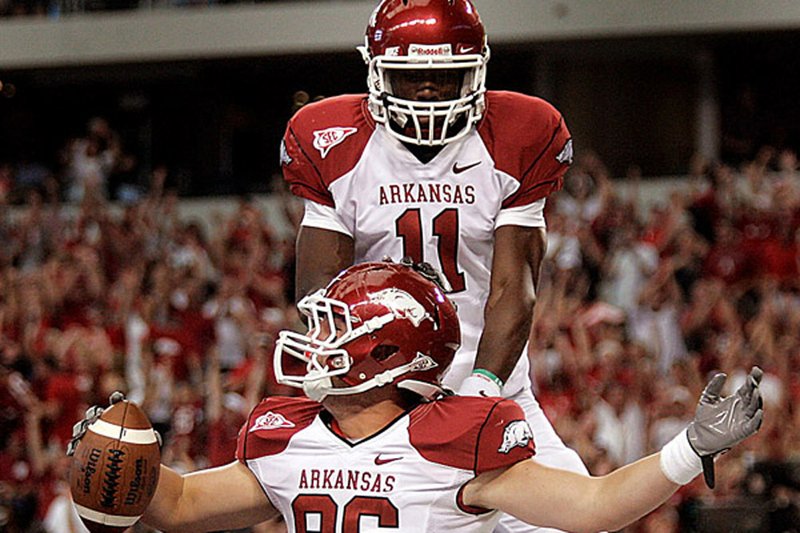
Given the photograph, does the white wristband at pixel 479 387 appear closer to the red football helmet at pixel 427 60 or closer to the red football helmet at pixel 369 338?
the red football helmet at pixel 369 338

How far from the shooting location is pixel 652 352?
9.52 m

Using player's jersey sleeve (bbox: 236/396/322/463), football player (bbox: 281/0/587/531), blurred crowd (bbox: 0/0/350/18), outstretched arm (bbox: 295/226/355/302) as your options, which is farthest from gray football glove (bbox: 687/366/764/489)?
blurred crowd (bbox: 0/0/350/18)

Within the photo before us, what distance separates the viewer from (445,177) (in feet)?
13.4

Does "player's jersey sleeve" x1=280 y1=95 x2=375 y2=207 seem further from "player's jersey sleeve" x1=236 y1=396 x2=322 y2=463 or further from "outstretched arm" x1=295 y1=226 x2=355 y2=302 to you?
"player's jersey sleeve" x1=236 y1=396 x2=322 y2=463

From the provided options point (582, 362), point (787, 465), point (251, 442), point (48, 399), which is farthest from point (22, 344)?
point (251, 442)

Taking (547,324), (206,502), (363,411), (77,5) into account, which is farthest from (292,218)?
(363,411)

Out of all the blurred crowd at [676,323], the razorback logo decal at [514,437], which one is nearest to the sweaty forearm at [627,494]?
the razorback logo decal at [514,437]

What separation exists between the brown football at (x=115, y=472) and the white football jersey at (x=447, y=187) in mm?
1089

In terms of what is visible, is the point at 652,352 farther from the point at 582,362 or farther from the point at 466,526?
the point at 466,526

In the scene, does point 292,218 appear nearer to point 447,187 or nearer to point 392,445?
point 447,187

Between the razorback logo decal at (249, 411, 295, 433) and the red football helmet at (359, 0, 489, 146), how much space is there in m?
0.97

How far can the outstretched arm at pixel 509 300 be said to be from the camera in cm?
392

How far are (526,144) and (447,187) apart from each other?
0.81 feet

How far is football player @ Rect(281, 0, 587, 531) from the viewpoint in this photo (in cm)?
393
